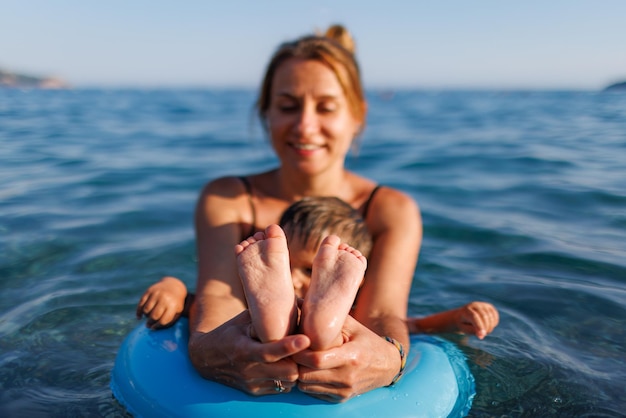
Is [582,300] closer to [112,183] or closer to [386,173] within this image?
[386,173]

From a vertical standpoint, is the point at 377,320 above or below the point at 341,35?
below

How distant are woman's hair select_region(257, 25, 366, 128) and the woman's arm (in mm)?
569

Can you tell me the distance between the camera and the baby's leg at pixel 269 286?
1.83m

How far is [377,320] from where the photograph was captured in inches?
107

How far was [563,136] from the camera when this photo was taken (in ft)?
33.8

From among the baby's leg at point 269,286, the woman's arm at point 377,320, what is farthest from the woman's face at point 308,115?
the baby's leg at point 269,286

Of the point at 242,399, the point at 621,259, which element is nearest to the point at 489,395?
the point at 242,399

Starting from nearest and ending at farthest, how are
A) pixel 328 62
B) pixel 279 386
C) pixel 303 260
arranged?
1. pixel 279 386
2. pixel 303 260
3. pixel 328 62

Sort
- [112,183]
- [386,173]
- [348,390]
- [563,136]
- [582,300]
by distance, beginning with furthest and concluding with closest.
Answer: [563,136], [386,173], [112,183], [582,300], [348,390]

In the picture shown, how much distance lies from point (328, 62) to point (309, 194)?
0.77 m

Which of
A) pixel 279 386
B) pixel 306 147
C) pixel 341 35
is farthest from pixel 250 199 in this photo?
pixel 279 386

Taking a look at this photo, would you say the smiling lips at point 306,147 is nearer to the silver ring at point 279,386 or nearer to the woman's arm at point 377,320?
the woman's arm at point 377,320

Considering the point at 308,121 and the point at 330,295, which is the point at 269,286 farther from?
the point at 308,121

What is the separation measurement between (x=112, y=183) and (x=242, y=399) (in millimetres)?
5652
